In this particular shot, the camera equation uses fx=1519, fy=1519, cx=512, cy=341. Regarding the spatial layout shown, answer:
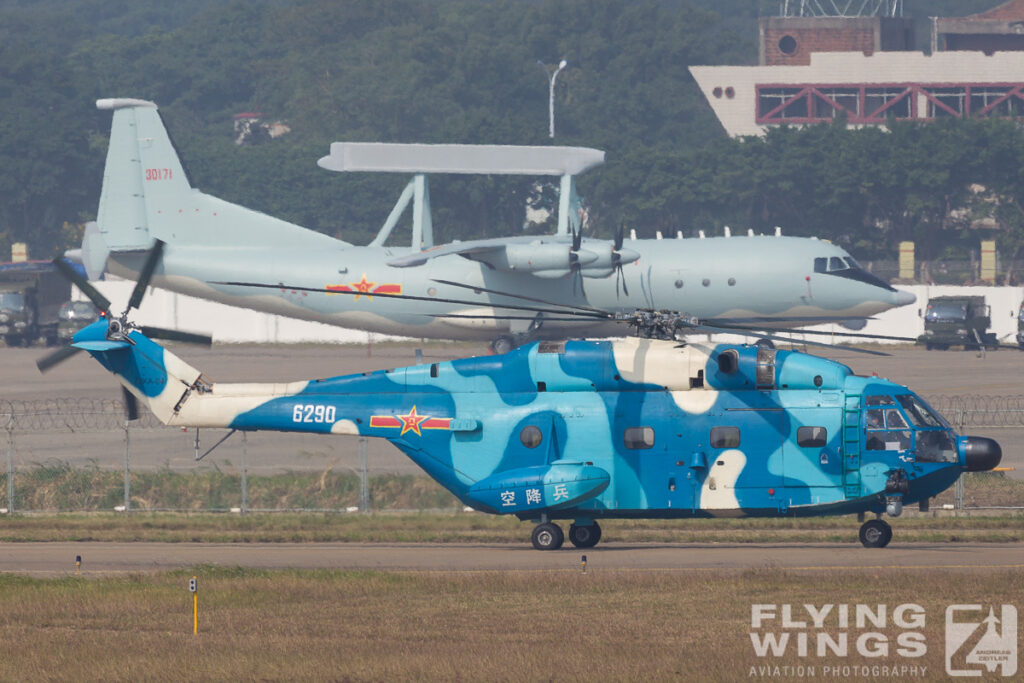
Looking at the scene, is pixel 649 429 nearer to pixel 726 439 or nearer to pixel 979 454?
pixel 726 439

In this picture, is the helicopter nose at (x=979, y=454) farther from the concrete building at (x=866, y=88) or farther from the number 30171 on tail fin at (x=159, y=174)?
the concrete building at (x=866, y=88)

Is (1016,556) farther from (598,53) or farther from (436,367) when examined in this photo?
(598,53)

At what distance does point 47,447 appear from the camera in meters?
42.1

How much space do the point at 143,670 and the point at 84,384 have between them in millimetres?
43105

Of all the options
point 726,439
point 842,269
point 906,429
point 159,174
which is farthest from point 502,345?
point 906,429

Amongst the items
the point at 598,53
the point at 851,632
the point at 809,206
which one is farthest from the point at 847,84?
the point at 851,632

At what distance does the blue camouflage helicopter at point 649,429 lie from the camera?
2658cm

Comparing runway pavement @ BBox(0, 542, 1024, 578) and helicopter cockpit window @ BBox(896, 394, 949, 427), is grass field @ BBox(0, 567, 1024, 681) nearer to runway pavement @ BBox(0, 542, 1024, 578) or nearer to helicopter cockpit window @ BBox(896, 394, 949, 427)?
runway pavement @ BBox(0, 542, 1024, 578)

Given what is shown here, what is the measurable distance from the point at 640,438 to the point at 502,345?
975 inches

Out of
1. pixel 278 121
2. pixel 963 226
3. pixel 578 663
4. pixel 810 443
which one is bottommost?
pixel 578 663

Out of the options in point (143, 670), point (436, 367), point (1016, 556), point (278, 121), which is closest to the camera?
point (143, 670)

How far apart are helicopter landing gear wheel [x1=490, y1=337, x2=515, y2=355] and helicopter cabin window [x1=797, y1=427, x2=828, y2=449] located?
24853mm

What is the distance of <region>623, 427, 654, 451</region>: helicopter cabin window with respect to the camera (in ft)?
89.4

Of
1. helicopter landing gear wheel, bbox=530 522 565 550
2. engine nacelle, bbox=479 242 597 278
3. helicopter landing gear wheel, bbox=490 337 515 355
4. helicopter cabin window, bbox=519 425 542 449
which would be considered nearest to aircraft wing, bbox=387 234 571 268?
engine nacelle, bbox=479 242 597 278
